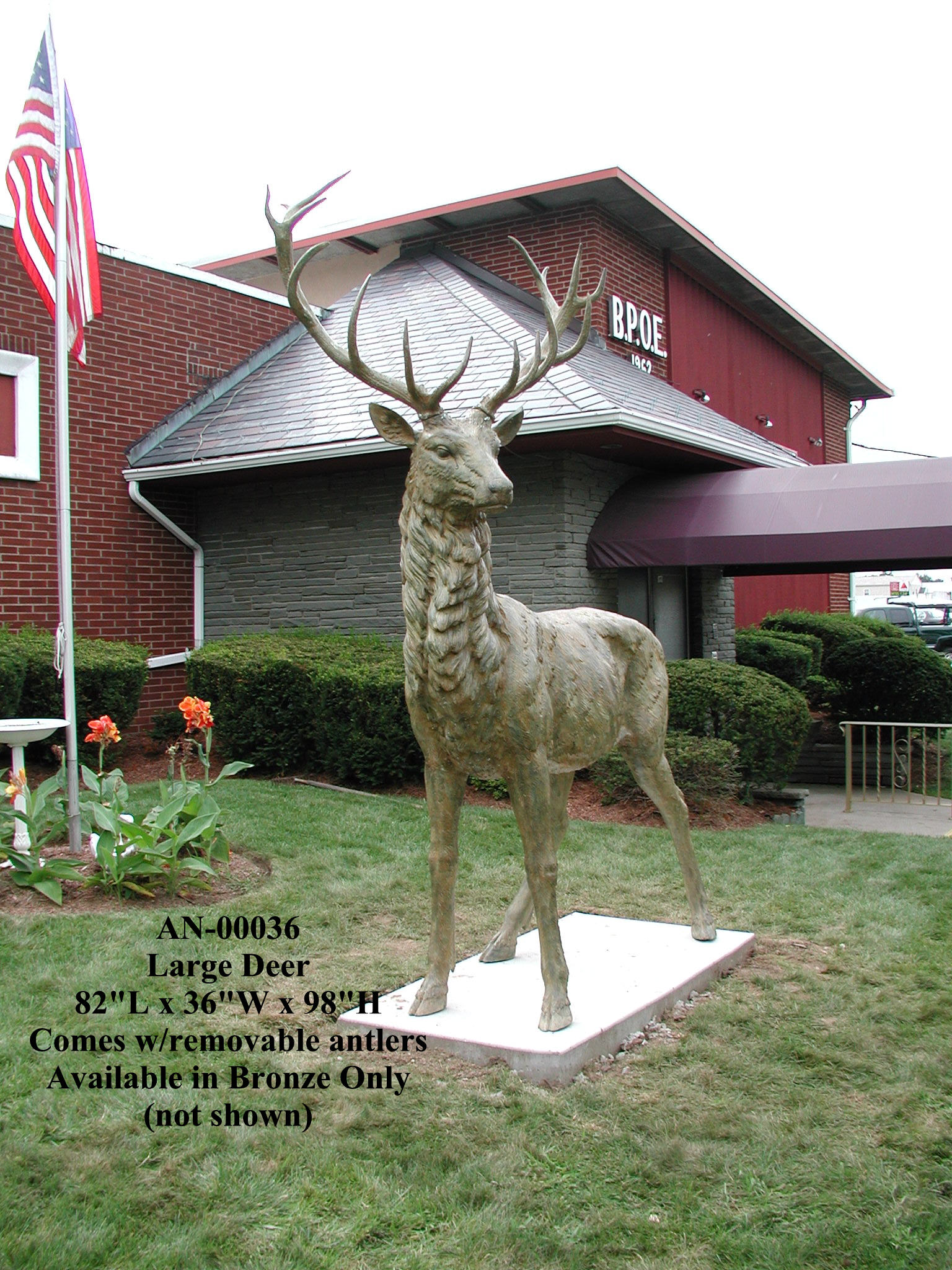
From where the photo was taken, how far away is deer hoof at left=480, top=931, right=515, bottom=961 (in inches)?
218

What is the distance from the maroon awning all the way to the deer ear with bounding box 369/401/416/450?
23.2 ft

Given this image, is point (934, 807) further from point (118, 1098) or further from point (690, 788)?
point (118, 1098)

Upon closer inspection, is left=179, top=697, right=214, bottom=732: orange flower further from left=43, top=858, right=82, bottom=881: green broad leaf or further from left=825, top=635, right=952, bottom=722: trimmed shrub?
left=825, top=635, right=952, bottom=722: trimmed shrub

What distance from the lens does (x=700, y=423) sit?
12.7 metres

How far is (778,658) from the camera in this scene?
1522 centimetres

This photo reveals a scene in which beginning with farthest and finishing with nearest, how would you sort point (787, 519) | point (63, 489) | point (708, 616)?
point (708, 616)
point (787, 519)
point (63, 489)

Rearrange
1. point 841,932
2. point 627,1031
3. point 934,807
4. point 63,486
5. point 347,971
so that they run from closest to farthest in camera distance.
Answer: point 627,1031 < point 347,971 < point 841,932 < point 63,486 < point 934,807

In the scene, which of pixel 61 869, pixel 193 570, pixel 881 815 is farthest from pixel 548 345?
pixel 193 570

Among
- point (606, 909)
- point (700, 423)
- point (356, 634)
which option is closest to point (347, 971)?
point (606, 909)

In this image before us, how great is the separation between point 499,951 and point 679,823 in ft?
3.73

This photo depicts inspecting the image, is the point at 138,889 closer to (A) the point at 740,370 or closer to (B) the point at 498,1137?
(B) the point at 498,1137

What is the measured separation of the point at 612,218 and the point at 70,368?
811 centimetres

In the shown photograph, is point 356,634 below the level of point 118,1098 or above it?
above

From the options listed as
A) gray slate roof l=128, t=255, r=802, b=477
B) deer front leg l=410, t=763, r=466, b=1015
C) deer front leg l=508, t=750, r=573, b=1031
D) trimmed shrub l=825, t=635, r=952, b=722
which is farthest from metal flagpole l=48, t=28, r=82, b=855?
trimmed shrub l=825, t=635, r=952, b=722
